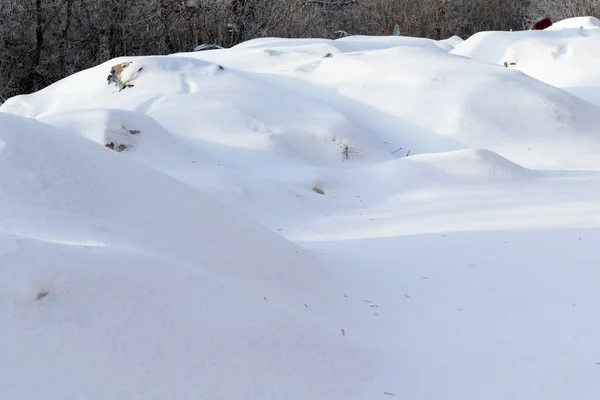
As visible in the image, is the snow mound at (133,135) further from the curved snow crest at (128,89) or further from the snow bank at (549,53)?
the snow bank at (549,53)

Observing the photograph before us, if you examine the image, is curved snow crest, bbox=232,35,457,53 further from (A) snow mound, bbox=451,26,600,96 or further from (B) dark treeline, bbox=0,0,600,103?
(B) dark treeline, bbox=0,0,600,103

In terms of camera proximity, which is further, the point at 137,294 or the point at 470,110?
the point at 470,110

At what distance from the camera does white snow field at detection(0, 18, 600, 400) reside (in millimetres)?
1972

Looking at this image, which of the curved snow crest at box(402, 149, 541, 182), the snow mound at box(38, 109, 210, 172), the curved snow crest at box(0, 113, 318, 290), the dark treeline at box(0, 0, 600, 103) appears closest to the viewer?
the curved snow crest at box(0, 113, 318, 290)

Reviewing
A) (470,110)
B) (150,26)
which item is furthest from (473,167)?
(150,26)

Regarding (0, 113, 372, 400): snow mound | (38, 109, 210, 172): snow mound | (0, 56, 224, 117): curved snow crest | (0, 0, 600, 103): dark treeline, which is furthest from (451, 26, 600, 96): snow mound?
(0, 113, 372, 400): snow mound

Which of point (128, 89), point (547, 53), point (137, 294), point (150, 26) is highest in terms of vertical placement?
point (137, 294)

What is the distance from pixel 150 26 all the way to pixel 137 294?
37.0 ft

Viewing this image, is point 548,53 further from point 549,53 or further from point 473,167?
point 473,167

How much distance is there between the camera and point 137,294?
2078 millimetres

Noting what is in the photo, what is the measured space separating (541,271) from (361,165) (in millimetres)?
2854

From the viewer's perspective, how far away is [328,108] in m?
7.07

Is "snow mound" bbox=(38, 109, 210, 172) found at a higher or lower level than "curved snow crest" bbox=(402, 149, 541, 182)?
higher

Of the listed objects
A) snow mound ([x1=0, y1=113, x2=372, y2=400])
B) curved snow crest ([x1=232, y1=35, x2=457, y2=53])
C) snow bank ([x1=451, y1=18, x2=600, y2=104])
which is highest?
snow mound ([x1=0, y1=113, x2=372, y2=400])
